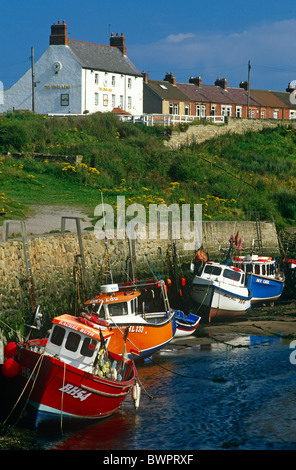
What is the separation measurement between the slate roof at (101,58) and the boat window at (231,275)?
106ft

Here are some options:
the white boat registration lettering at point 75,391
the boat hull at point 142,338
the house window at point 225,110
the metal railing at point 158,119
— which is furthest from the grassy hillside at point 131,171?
the house window at point 225,110

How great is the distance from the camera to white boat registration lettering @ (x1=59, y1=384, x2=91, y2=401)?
46.2 ft

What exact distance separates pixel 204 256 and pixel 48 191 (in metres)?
9.31

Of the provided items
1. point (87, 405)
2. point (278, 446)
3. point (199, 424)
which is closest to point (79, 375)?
point (87, 405)

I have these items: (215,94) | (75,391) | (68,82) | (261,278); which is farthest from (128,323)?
(215,94)

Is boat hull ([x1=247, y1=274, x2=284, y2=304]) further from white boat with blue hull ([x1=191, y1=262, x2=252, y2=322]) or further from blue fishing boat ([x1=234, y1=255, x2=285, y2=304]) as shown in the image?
white boat with blue hull ([x1=191, y1=262, x2=252, y2=322])

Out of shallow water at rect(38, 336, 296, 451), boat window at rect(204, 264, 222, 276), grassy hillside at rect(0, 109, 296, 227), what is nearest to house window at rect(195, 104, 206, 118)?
grassy hillside at rect(0, 109, 296, 227)

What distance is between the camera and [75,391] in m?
14.2

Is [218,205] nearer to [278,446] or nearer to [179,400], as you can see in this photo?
[179,400]

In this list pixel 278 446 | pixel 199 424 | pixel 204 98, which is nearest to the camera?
pixel 278 446

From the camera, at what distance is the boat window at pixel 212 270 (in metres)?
26.9

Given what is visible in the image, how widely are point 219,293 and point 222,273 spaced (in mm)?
1367

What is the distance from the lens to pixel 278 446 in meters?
13.7

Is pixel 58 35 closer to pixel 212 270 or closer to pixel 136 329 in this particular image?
pixel 212 270
